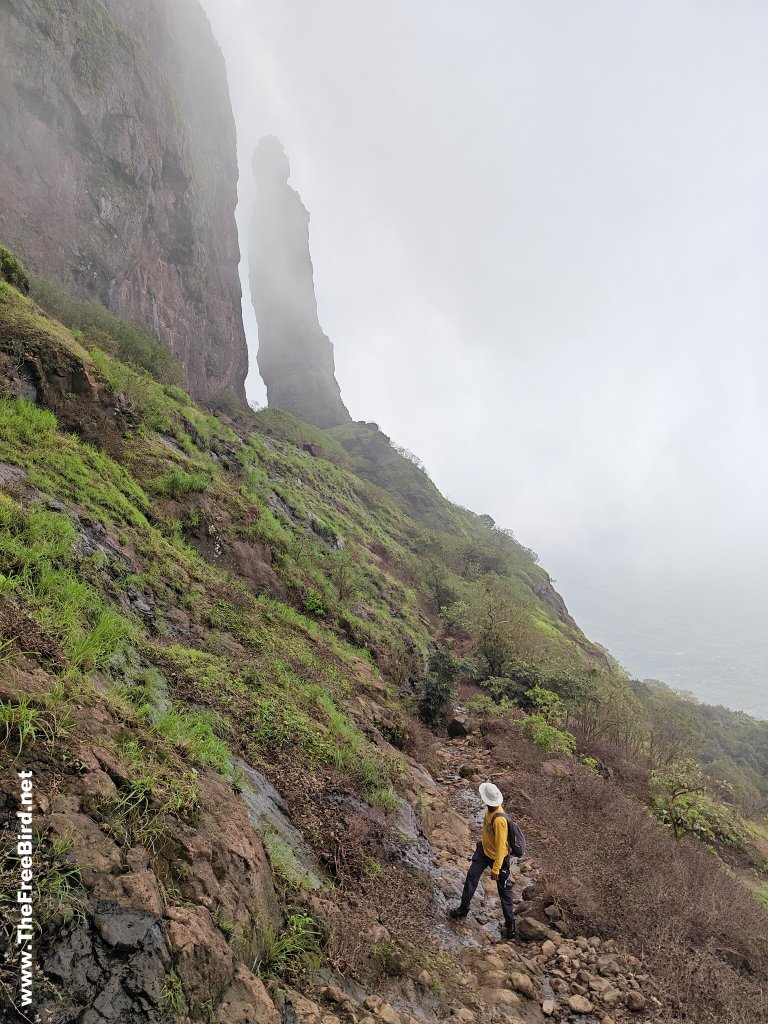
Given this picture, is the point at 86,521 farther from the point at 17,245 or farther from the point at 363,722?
the point at 17,245

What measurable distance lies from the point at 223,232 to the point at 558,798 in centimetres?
7218

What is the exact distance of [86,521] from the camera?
25.4ft

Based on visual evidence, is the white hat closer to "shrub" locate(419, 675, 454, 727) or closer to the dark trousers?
the dark trousers

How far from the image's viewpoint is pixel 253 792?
5.55 metres

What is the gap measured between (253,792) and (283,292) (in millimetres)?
111731

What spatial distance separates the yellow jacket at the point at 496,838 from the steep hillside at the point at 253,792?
82cm

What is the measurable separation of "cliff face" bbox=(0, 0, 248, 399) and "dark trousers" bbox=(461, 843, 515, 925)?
38.4 meters

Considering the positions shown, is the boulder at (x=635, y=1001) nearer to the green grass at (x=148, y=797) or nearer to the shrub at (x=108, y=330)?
the green grass at (x=148, y=797)

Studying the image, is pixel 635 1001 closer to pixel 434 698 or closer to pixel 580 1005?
pixel 580 1005

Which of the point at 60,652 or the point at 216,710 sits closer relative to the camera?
the point at 60,652

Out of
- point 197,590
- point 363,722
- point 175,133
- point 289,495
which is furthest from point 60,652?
point 175,133

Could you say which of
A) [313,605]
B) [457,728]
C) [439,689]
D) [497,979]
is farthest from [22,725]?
[457,728]

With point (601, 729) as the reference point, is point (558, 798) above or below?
below

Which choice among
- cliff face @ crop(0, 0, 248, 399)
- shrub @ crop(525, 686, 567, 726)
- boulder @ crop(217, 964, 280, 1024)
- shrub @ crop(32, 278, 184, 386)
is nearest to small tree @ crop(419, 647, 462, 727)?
shrub @ crop(525, 686, 567, 726)
